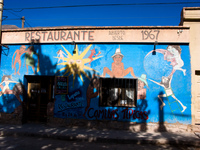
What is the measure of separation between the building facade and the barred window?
4 cm

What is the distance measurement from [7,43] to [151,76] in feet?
22.2

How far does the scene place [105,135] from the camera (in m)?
5.66

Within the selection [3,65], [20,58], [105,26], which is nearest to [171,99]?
[105,26]

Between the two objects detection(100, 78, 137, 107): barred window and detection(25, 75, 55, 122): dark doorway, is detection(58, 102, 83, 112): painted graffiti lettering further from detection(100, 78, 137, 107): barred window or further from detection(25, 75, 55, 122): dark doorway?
detection(100, 78, 137, 107): barred window

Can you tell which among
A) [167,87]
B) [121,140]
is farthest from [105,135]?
[167,87]

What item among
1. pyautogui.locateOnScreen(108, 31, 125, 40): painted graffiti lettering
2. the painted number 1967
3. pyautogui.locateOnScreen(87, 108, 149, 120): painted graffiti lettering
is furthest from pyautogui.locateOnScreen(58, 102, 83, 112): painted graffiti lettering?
the painted number 1967

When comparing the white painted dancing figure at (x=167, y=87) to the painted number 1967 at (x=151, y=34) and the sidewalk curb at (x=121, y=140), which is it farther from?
the painted number 1967 at (x=151, y=34)

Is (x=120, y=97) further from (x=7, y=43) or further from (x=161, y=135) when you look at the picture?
(x=7, y=43)

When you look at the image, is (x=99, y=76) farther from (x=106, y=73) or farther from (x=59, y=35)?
(x=59, y=35)

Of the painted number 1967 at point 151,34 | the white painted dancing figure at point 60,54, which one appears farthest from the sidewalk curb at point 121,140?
the painted number 1967 at point 151,34

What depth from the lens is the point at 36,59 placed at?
280 inches

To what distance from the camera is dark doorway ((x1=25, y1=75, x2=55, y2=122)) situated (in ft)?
23.7

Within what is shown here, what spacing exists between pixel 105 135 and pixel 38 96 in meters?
3.68

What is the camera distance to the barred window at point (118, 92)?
259 inches
